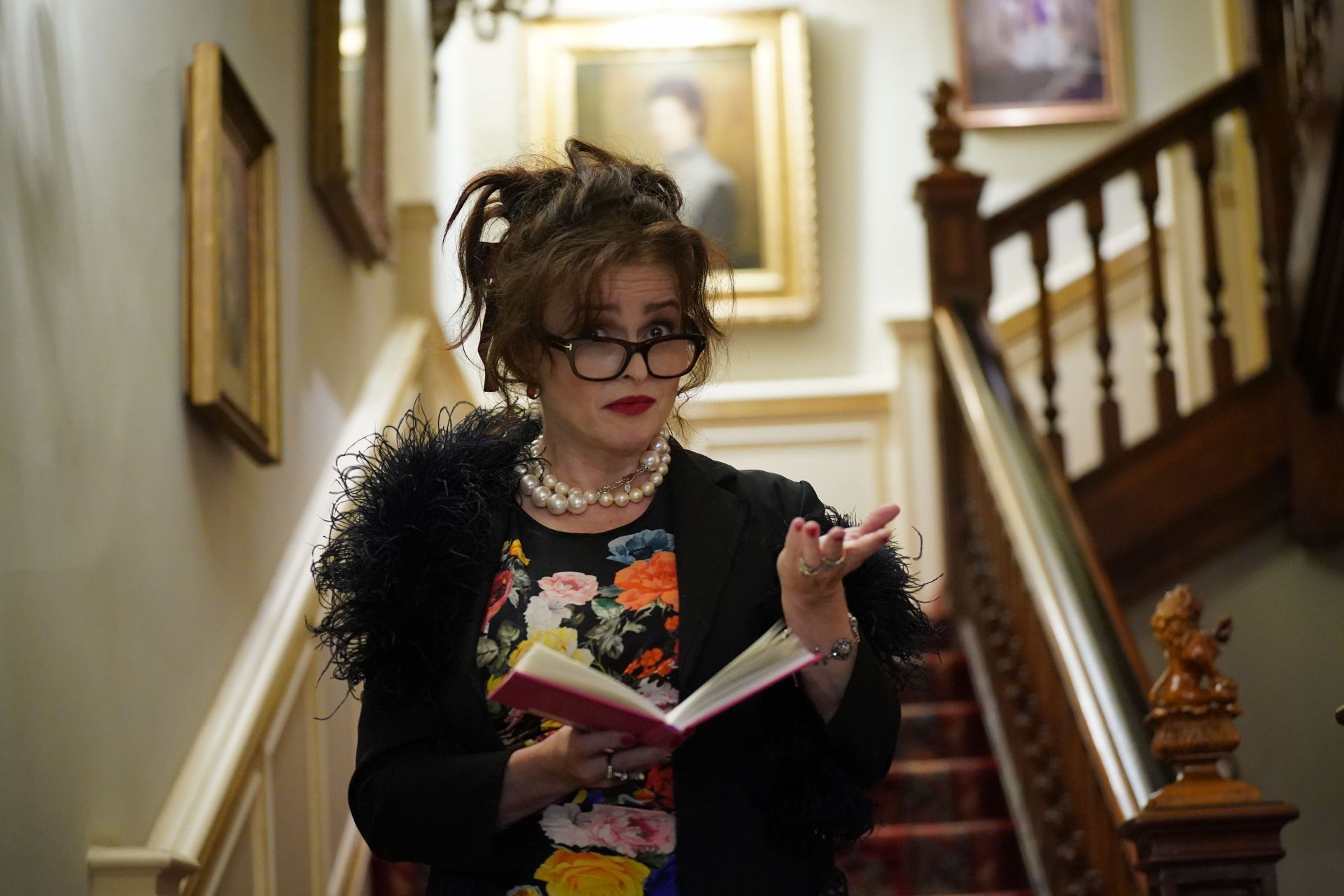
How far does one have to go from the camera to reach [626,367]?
6.25 feet

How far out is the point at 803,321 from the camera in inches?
292

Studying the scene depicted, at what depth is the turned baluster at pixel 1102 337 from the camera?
5.32 meters

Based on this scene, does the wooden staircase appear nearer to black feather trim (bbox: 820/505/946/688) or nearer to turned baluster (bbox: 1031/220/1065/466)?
turned baluster (bbox: 1031/220/1065/466)

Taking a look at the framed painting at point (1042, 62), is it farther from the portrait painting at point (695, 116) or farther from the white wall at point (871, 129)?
the portrait painting at point (695, 116)

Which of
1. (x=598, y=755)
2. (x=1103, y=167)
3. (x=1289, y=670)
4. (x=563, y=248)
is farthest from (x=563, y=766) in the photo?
(x=1103, y=167)

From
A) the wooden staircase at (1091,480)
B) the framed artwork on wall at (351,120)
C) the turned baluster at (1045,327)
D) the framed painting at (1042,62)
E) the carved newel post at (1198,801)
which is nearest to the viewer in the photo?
the carved newel post at (1198,801)

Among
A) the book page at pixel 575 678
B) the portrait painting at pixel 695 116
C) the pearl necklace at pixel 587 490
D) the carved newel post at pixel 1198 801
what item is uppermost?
the portrait painting at pixel 695 116

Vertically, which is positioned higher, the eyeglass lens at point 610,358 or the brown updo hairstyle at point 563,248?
the brown updo hairstyle at point 563,248

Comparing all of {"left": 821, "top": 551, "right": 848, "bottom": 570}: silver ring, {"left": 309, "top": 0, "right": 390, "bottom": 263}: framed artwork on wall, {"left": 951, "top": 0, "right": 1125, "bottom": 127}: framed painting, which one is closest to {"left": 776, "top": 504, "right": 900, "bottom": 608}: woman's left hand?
{"left": 821, "top": 551, "right": 848, "bottom": 570}: silver ring

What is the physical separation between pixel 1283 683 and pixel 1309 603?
344mm

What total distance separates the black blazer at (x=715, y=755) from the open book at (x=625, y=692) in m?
0.15

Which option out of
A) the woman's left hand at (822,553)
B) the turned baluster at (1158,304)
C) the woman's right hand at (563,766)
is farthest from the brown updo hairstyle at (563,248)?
the turned baluster at (1158,304)

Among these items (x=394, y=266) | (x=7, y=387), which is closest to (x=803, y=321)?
(x=394, y=266)

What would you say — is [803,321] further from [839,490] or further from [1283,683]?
[1283,683]
